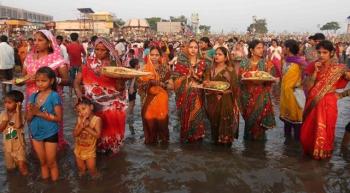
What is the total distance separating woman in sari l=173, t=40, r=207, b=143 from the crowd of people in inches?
0.6

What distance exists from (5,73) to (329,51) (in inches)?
371

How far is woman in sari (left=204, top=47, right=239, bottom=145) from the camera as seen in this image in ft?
18.3

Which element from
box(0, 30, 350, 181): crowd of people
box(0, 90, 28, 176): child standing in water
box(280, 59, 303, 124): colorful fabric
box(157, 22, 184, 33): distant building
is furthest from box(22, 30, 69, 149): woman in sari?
box(157, 22, 184, 33): distant building

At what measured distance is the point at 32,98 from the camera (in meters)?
4.21

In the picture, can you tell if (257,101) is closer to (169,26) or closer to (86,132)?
(86,132)

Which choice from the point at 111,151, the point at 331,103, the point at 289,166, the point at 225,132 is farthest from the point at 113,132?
the point at 331,103

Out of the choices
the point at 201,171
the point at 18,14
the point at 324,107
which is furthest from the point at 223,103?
the point at 18,14

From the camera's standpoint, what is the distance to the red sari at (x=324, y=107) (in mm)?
5035

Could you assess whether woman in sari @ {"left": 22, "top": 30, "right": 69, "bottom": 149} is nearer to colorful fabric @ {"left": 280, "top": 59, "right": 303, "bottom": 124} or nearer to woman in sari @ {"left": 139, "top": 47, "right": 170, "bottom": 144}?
woman in sari @ {"left": 139, "top": 47, "right": 170, "bottom": 144}

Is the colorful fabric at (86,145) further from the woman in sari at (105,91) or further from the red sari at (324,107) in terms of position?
the red sari at (324,107)

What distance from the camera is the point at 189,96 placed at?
5.86 metres

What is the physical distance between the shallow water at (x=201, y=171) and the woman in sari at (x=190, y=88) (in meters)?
0.36

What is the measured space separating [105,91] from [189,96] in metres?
1.45

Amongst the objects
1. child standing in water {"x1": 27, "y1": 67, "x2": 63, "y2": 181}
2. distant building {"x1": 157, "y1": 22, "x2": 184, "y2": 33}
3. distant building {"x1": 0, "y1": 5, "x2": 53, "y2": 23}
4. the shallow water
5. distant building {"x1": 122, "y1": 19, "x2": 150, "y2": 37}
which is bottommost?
the shallow water
